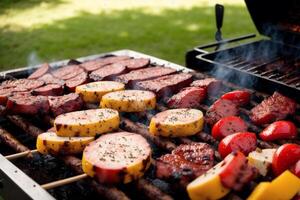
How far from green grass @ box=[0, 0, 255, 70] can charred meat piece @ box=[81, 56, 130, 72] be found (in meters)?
3.31

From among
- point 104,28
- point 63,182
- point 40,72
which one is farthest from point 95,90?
point 104,28

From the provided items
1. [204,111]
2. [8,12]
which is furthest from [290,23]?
[8,12]

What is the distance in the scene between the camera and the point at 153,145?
325 cm

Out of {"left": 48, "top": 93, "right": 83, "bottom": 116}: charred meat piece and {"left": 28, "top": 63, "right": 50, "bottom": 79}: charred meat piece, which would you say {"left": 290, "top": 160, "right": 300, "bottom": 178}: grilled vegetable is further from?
{"left": 28, "top": 63, "right": 50, "bottom": 79}: charred meat piece

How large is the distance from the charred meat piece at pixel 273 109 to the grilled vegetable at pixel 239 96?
0.18 meters

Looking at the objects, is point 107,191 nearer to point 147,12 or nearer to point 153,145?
point 153,145

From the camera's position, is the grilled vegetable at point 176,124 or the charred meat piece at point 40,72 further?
the charred meat piece at point 40,72

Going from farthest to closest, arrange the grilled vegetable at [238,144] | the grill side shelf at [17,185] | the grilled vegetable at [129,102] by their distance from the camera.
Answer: the grilled vegetable at [129,102] < the grilled vegetable at [238,144] < the grill side shelf at [17,185]

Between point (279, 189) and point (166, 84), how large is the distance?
1.77 m

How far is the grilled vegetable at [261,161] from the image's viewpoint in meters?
2.67

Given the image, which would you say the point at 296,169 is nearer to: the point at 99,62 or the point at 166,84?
the point at 166,84

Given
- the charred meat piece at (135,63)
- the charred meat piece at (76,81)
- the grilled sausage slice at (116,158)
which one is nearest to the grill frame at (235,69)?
the charred meat piece at (135,63)

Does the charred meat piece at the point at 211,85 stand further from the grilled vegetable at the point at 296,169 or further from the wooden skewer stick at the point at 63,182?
the wooden skewer stick at the point at 63,182

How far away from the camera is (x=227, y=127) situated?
3.15 m
